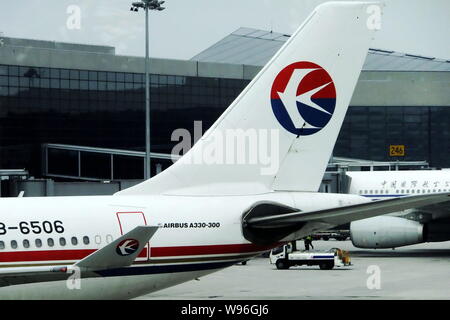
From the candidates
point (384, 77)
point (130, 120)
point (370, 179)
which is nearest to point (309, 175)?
point (370, 179)

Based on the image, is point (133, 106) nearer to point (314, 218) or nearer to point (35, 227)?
point (314, 218)

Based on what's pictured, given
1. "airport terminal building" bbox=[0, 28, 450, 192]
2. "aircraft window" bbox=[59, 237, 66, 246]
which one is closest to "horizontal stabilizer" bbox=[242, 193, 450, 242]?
"aircraft window" bbox=[59, 237, 66, 246]

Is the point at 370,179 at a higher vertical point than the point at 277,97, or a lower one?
lower

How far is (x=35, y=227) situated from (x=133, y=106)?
88.4 m

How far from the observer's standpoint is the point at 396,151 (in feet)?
407

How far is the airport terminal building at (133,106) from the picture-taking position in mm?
98562

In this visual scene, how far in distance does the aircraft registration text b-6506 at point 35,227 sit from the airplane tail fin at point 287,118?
3197 mm

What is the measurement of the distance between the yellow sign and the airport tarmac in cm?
6584

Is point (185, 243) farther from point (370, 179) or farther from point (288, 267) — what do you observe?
point (370, 179)

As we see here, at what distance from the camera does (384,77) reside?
123625mm

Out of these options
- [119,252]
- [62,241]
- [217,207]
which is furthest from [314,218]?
[62,241]

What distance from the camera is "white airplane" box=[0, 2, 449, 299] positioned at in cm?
1912

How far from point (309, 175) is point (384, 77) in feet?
338

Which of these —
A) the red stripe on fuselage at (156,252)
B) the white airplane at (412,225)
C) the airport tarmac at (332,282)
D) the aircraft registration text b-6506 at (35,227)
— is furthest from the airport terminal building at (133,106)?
the aircraft registration text b-6506 at (35,227)
